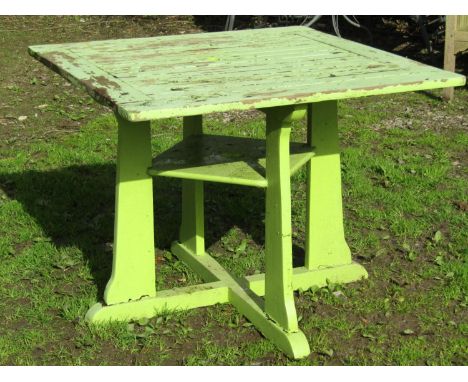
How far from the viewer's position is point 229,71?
3.72 m

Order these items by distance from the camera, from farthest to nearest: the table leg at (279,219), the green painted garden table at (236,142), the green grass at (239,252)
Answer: the green grass at (239,252), the table leg at (279,219), the green painted garden table at (236,142)

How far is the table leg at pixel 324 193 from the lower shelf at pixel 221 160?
0.09m

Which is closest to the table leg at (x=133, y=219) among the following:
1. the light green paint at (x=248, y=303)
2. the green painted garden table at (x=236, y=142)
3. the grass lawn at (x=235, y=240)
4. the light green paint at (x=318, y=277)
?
the green painted garden table at (x=236, y=142)

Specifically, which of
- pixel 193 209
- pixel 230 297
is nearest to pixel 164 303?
pixel 230 297

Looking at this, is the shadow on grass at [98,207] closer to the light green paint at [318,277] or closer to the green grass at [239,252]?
the green grass at [239,252]

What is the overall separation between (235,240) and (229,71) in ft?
4.36

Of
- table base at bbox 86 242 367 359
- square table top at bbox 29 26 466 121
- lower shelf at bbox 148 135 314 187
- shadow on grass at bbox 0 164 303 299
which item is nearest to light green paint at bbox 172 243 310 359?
table base at bbox 86 242 367 359

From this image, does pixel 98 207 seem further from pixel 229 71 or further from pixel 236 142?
pixel 229 71

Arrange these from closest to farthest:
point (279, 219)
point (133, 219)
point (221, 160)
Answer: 1. point (279, 219)
2. point (133, 219)
3. point (221, 160)

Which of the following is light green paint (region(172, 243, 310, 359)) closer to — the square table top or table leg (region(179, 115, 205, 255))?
table leg (region(179, 115, 205, 255))

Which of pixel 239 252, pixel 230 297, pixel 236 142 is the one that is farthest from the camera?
pixel 239 252

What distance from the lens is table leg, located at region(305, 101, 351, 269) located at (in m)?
4.11

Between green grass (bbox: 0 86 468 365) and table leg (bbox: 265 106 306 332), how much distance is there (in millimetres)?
171

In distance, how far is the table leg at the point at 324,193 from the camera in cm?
411
